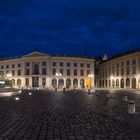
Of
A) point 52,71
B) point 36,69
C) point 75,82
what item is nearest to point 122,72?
point 75,82

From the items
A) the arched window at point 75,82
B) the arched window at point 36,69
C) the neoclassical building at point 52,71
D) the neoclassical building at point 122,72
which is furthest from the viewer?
the arched window at point 75,82

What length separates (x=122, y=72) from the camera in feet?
303

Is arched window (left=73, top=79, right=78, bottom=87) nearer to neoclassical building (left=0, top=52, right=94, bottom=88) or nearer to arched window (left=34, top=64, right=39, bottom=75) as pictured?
neoclassical building (left=0, top=52, right=94, bottom=88)

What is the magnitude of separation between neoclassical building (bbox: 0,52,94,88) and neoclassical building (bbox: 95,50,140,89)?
6.57 meters

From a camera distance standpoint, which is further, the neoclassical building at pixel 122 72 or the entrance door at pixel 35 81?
the entrance door at pixel 35 81

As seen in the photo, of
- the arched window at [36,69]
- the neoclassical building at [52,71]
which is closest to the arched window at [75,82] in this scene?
the neoclassical building at [52,71]

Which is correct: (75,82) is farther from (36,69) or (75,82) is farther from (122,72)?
(122,72)

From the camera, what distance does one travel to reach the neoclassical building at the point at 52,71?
10506 centimetres

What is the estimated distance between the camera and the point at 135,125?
1123 centimetres

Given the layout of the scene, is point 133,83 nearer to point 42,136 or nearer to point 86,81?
point 86,81

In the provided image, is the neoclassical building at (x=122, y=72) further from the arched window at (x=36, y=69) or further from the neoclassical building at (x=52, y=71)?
the arched window at (x=36, y=69)

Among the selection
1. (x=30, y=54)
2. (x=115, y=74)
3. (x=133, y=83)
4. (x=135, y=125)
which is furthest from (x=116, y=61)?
(x=135, y=125)

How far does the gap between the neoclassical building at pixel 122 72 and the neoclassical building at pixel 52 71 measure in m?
6.57

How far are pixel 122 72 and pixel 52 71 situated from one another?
28798 mm
